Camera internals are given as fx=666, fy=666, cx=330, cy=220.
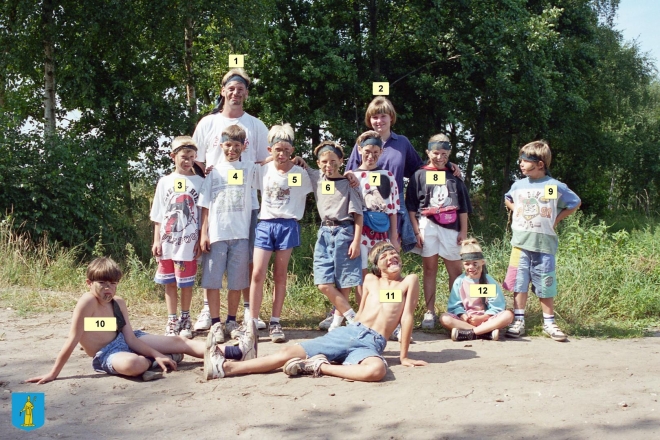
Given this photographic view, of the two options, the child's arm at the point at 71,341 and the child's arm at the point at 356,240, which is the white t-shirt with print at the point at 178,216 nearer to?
the child's arm at the point at 71,341

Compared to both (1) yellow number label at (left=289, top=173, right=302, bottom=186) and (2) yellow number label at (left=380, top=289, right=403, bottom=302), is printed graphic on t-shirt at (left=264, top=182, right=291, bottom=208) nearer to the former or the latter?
(1) yellow number label at (left=289, top=173, right=302, bottom=186)

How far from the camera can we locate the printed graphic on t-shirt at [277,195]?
6.21 m

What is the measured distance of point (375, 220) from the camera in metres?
6.31

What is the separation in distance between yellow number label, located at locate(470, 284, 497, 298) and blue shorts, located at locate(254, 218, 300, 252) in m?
1.74

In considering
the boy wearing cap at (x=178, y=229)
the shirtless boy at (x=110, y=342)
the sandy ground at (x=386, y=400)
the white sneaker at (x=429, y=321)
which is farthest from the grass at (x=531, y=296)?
the shirtless boy at (x=110, y=342)

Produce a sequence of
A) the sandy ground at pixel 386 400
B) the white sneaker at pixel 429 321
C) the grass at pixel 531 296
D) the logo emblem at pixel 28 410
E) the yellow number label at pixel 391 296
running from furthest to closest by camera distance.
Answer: the grass at pixel 531 296, the white sneaker at pixel 429 321, the yellow number label at pixel 391 296, the logo emblem at pixel 28 410, the sandy ground at pixel 386 400

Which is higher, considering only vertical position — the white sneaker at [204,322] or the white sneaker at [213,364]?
the white sneaker at [204,322]

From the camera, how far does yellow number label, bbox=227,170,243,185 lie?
20.3ft

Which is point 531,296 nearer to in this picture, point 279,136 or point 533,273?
point 533,273

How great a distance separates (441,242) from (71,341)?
357cm

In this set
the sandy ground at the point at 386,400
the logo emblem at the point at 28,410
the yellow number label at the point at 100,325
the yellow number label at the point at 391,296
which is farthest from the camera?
the yellow number label at the point at 391,296

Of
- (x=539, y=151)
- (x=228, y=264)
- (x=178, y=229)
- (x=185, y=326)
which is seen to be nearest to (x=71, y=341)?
(x=185, y=326)

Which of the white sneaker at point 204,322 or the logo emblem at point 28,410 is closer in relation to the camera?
the logo emblem at point 28,410

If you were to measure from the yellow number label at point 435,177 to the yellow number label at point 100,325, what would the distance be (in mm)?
3240
